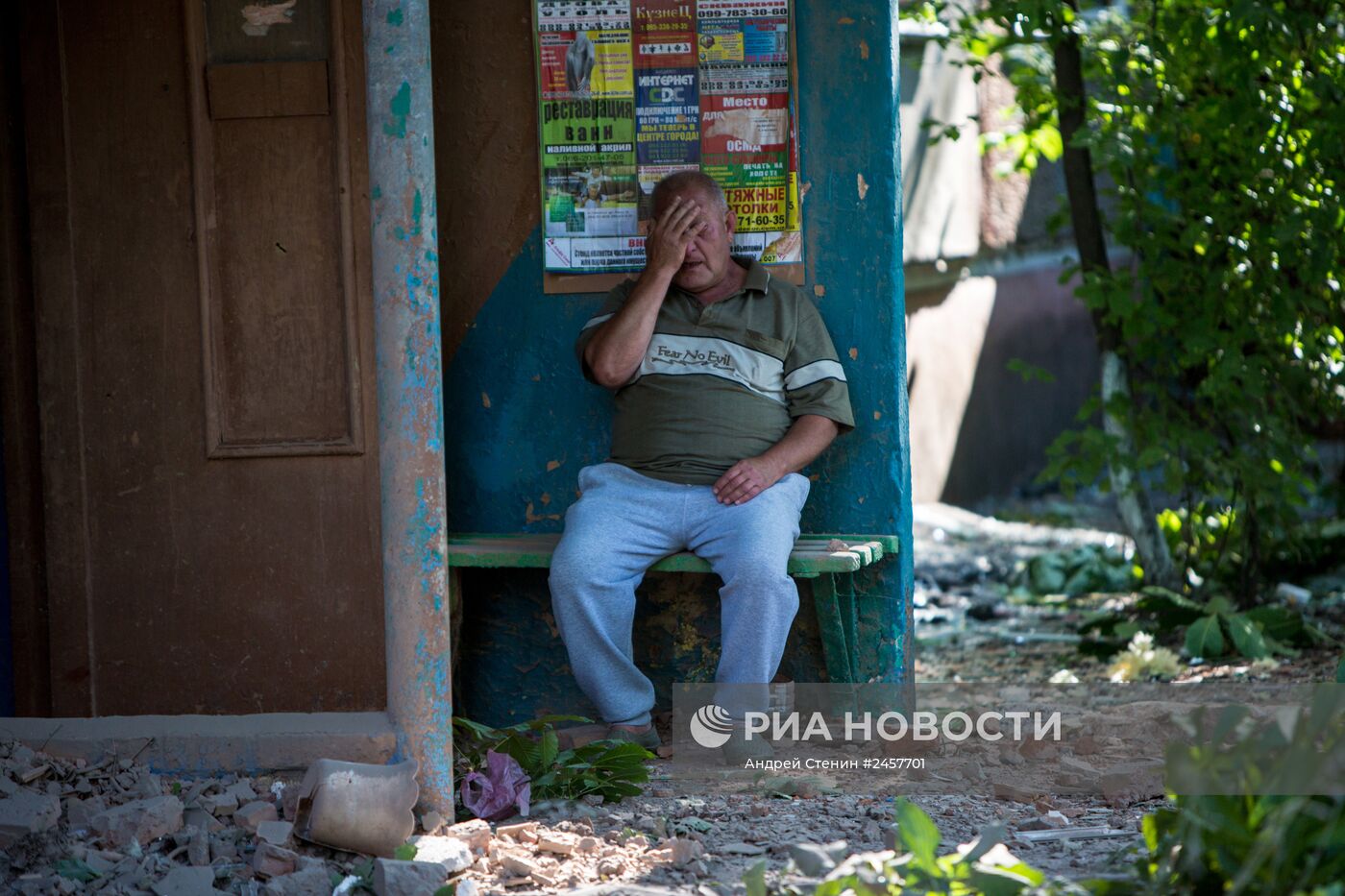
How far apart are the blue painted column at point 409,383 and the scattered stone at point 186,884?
1.92 ft

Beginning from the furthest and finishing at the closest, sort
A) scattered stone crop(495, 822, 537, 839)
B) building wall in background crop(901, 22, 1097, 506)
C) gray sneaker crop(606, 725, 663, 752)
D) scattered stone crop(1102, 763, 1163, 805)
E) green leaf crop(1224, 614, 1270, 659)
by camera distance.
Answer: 1. building wall in background crop(901, 22, 1097, 506)
2. green leaf crop(1224, 614, 1270, 659)
3. gray sneaker crop(606, 725, 663, 752)
4. scattered stone crop(1102, 763, 1163, 805)
5. scattered stone crop(495, 822, 537, 839)

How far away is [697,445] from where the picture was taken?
4.09 meters

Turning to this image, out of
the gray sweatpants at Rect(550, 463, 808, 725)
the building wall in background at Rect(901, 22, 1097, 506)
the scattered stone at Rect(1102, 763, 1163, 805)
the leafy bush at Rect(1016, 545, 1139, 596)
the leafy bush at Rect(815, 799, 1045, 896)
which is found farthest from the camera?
the building wall in background at Rect(901, 22, 1097, 506)

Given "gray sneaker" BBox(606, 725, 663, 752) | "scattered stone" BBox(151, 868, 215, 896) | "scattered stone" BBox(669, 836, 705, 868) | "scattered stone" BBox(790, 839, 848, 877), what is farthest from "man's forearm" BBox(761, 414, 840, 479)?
"scattered stone" BBox(151, 868, 215, 896)

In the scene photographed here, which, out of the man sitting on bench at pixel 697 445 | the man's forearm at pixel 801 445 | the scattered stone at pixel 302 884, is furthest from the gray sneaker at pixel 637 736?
the scattered stone at pixel 302 884

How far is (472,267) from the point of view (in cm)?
443

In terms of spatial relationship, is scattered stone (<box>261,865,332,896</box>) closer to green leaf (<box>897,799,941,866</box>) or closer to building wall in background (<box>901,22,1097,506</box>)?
green leaf (<box>897,799,941,866</box>)

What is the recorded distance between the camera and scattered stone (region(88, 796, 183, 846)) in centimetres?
302

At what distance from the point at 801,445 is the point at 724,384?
0.93ft

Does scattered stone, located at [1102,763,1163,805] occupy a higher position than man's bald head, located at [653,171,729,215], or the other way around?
man's bald head, located at [653,171,729,215]

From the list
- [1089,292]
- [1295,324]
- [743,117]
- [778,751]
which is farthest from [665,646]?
[1295,324]

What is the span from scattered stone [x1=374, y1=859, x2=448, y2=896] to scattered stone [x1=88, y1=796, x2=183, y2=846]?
0.51m

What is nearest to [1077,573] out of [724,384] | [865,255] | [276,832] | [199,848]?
[865,255]

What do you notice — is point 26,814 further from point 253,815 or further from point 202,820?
point 253,815
